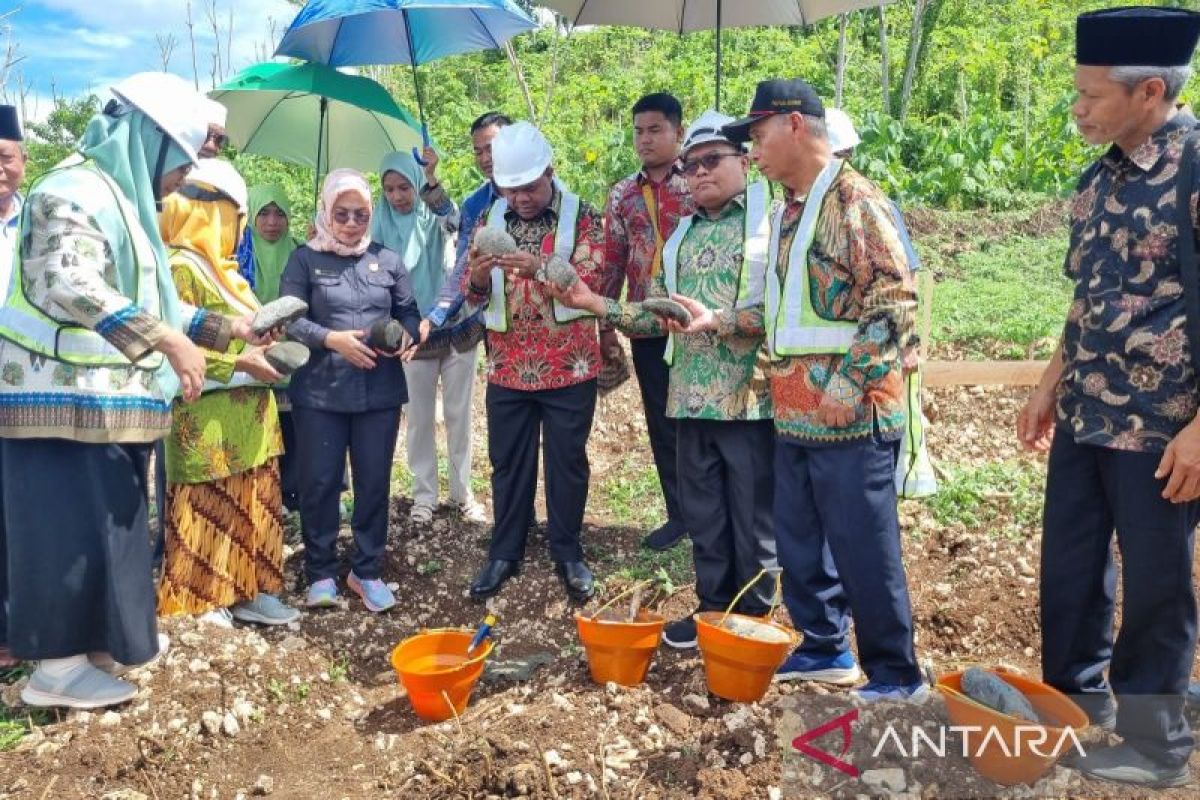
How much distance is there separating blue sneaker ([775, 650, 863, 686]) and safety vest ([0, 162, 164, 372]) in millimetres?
2339

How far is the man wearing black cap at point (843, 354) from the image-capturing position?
2896 millimetres

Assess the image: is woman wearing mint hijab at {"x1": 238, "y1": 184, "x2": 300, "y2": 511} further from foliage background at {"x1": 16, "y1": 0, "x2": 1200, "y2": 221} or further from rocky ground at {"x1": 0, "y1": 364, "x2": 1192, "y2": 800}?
foliage background at {"x1": 16, "y1": 0, "x2": 1200, "y2": 221}

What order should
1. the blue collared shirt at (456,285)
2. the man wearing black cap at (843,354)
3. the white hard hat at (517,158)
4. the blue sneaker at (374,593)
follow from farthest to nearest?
the blue collared shirt at (456,285) < the blue sneaker at (374,593) < the white hard hat at (517,158) < the man wearing black cap at (843,354)

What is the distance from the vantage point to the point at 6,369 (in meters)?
3.04

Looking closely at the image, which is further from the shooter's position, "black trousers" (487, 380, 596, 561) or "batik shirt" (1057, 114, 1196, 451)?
"black trousers" (487, 380, 596, 561)

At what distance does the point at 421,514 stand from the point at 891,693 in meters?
2.86

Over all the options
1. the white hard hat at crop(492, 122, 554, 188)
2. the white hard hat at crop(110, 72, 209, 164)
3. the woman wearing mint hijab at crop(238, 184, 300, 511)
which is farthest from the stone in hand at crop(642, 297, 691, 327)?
the woman wearing mint hijab at crop(238, 184, 300, 511)

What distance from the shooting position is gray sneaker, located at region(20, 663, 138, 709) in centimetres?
321

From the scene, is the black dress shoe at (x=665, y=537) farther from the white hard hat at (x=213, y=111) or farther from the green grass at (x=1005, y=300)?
the green grass at (x=1005, y=300)

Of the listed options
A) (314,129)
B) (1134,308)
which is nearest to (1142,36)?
(1134,308)

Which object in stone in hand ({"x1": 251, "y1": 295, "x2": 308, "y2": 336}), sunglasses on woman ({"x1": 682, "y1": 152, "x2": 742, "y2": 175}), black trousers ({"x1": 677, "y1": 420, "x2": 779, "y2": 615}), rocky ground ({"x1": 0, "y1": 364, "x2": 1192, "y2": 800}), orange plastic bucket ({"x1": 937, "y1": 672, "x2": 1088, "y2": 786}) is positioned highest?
sunglasses on woman ({"x1": 682, "y1": 152, "x2": 742, "y2": 175})

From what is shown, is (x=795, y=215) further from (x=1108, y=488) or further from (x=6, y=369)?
(x=6, y=369)

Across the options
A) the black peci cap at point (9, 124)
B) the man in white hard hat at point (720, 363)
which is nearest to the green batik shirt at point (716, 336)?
the man in white hard hat at point (720, 363)

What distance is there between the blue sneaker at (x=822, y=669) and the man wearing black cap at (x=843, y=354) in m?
0.25
